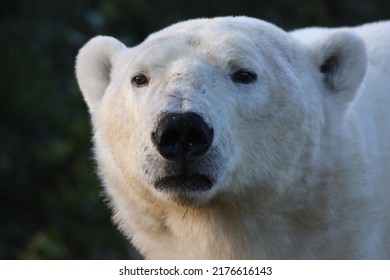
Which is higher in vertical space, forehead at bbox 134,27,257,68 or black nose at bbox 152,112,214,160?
forehead at bbox 134,27,257,68

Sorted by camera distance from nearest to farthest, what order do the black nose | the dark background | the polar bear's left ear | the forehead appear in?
the black nose
the forehead
the polar bear's left ear
the dark background

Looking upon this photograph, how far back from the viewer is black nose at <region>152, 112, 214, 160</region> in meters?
6.21

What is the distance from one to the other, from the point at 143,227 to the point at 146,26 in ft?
27.3

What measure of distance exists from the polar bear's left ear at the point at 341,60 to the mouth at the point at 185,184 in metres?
1.03

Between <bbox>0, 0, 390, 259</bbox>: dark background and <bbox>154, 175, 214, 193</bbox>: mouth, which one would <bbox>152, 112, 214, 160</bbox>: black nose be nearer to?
<bbox>154, 175, 214, 193</bbox>: mouth

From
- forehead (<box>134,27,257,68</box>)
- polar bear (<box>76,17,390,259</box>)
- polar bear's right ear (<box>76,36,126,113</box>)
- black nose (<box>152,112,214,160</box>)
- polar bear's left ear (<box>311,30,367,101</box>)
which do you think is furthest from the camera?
polar bear's right ear (<box>76,36,126,113</box>)

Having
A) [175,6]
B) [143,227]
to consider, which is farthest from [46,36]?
[143,227]

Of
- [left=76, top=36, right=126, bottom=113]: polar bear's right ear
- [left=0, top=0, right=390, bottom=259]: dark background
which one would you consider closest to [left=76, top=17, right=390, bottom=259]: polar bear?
[left=76, top=36, right=126, bottom=113]: polar bear's right ear

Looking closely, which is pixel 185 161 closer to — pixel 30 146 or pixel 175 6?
pixel 30 146

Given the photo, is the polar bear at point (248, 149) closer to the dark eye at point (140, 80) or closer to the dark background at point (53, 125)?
the dark eye at point (140, 80)

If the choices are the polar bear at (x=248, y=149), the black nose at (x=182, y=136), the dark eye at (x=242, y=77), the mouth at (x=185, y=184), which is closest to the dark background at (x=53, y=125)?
the polar bear at (x=248, y=149)

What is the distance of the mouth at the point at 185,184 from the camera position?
644cm

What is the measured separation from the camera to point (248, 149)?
21.9 ft

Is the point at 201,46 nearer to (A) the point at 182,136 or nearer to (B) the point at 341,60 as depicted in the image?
(A) the point at 182,136
